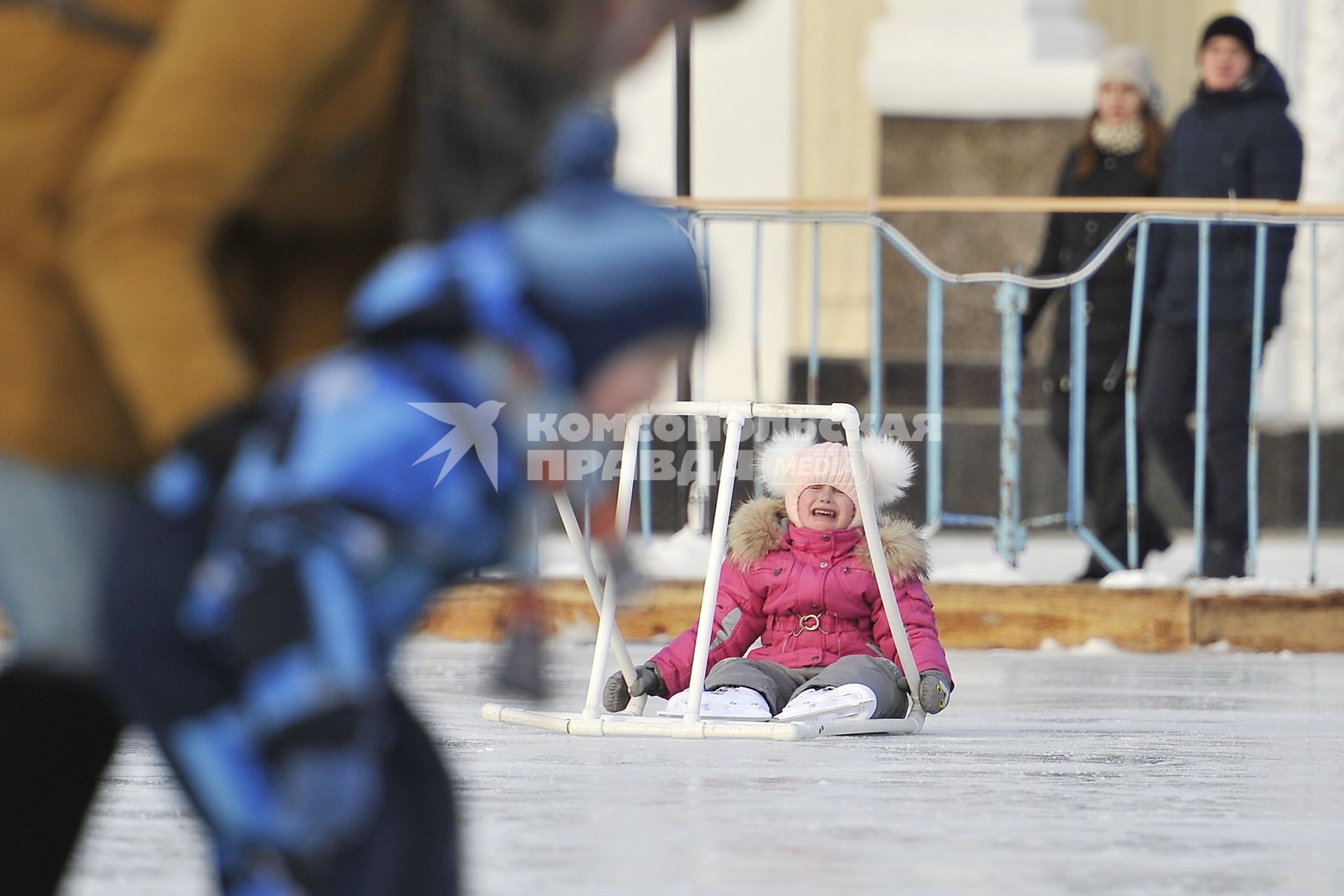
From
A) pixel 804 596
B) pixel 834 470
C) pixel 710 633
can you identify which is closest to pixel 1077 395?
pixel 834 470

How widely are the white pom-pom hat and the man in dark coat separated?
84.7 inches

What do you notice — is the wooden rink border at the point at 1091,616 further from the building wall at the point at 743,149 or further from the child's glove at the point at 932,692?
the building wall at the point at 743,149

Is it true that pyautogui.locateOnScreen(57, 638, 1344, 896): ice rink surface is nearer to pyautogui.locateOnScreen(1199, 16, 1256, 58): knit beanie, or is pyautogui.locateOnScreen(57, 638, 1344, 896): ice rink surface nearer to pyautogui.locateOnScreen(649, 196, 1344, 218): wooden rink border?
pyautogui.locateOnScreen(649, 196, 1344, 218): wooden rink border

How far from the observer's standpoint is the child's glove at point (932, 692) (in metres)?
5.21

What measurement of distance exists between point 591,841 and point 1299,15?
8.90 meters

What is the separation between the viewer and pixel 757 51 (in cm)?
1127

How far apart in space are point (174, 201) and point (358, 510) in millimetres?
287

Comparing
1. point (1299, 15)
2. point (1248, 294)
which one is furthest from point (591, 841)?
point (1299, 15)

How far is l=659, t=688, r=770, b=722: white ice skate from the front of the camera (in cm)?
534

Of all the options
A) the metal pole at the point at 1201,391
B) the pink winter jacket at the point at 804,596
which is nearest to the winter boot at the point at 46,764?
the pink winter jacket at the point at 804,596

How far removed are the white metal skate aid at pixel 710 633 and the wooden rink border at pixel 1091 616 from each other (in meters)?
2.15

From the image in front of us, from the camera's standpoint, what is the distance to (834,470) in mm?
5703

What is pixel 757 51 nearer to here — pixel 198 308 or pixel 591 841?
pixel 591 841

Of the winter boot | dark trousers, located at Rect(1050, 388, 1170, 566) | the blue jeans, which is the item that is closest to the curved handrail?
dark trousers, located at Rect(1050, 388, 1170, 566)
